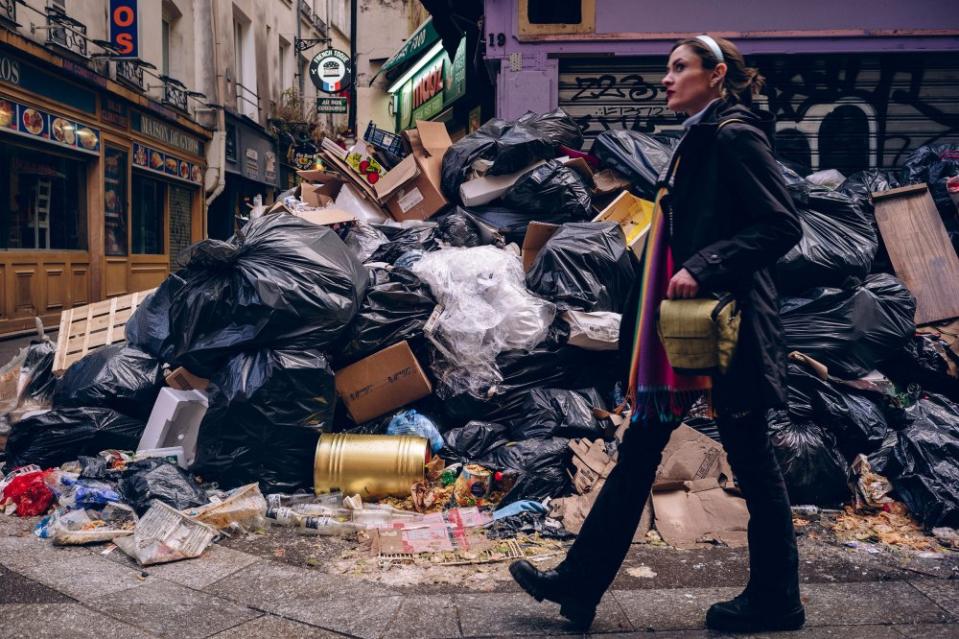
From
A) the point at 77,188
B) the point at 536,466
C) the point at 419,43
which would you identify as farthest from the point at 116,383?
the point at 419,43

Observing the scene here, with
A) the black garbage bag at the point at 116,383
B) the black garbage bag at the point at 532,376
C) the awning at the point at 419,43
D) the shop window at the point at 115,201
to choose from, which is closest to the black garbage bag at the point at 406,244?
the black garbage bag at the point at 532,376

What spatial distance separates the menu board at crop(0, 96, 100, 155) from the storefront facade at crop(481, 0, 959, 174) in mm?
6352

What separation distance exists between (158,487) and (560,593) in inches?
72.9

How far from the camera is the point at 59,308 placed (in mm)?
10773

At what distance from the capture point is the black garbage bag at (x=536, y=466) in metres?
3.32

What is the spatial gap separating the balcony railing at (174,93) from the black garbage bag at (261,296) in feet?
40.3

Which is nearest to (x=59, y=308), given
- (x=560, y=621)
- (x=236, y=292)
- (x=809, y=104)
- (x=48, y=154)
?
(x=48, y=154)

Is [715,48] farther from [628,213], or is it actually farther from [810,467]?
[628,213]

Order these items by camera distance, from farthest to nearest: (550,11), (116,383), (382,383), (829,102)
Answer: (550,11) < (829,102) < (116,383) < (382,383)

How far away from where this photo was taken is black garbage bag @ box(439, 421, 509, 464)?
147 inches

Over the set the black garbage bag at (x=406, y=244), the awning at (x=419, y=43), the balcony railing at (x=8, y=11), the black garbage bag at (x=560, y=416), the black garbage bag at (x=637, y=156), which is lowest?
the black garbage bag at (x=560, y=416)

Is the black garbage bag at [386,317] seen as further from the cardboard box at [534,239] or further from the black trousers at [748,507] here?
the black trousers at [748,507]

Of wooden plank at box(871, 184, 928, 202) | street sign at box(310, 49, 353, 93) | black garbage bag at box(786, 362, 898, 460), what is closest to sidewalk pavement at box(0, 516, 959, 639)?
black garbage bag at box(786, 362, 898, 460)

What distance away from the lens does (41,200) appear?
10.7m
